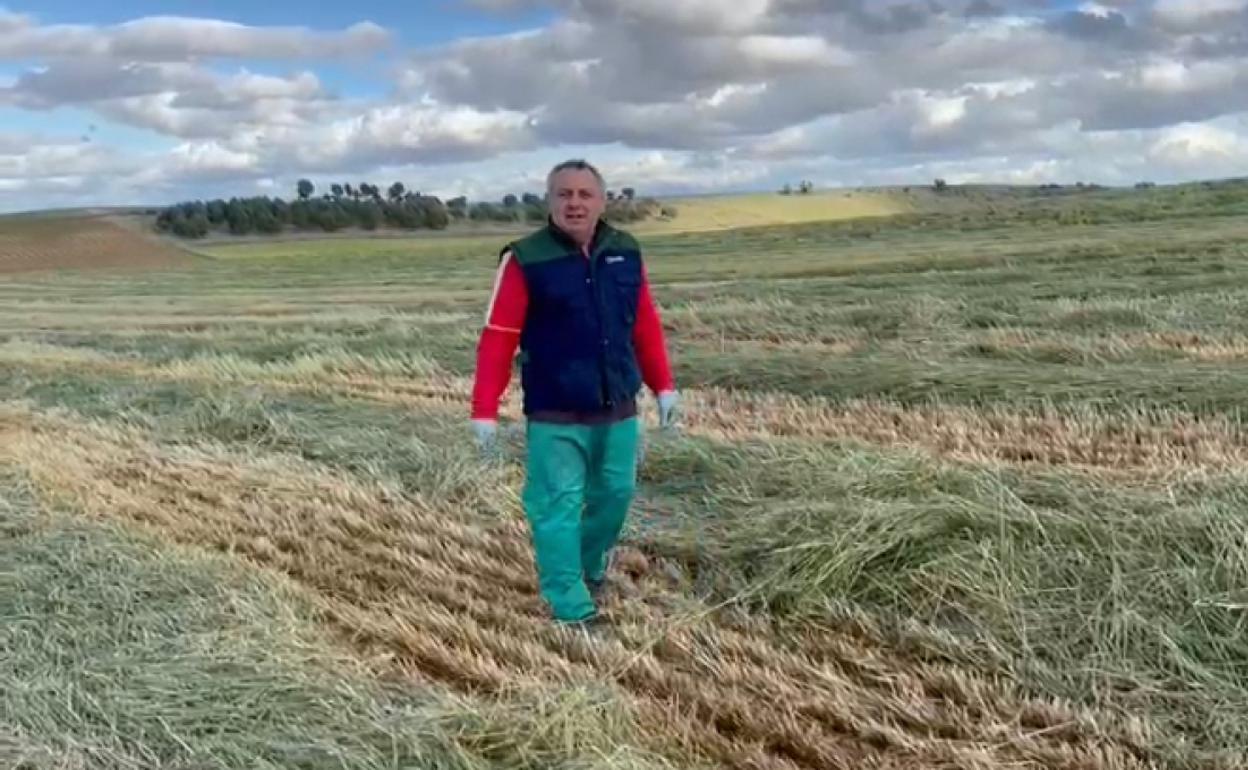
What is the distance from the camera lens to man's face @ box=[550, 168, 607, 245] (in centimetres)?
475

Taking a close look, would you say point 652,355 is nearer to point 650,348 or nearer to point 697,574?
point 650,348

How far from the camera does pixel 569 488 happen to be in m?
5.01

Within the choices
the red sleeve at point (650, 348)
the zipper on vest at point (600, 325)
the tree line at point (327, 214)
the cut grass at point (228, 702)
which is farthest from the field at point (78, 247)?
the zipper on vest at point (600, 325)

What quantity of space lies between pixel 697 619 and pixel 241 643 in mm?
1586

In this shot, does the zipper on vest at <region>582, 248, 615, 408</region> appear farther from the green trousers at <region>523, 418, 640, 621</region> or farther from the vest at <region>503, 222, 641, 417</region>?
the green trousers at <region>523, 418, 640, 621</region>

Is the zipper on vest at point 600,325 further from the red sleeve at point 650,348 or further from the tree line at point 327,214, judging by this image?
the tree line at point 327,214

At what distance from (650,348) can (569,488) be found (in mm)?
659

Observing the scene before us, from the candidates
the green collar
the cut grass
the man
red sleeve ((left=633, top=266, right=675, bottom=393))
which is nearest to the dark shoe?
the man

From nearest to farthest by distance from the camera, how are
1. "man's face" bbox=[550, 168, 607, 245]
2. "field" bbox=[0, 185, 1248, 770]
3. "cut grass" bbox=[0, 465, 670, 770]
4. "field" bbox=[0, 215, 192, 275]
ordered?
"cut grass" bbox=[0, 465, 670, 770], "field" bbox=[0, 185, 1248, 770], "man's face" bbox=[550, 168, 607, 245], "field" bbox=[0, 215, 192, 275]

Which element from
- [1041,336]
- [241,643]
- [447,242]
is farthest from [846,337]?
[447,242]

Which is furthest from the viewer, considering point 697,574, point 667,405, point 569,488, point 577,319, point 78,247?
point 78,247

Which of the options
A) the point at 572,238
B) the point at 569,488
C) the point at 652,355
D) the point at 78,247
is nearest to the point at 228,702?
the point at 569,488

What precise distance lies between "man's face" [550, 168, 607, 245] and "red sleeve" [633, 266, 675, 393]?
472mm

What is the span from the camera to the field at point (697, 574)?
3.85m
